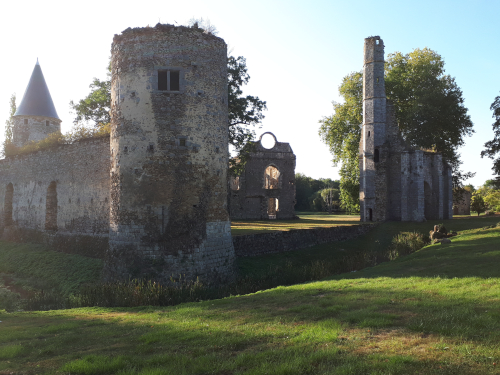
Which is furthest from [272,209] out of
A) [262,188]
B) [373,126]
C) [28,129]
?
Answer: [28,129]

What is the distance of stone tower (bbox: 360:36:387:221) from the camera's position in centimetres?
2791

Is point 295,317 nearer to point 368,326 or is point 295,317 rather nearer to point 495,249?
point 368,326

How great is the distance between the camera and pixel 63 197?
64.5ft

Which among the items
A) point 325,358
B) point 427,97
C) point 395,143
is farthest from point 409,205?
point 325,358

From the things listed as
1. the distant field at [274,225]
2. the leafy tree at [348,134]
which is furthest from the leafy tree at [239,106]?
the leafy tree at [348,134]

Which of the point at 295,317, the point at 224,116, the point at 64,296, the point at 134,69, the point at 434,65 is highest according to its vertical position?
the point at 434,65

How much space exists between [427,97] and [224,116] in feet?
73.0

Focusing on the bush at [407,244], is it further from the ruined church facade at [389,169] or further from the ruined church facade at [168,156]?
the ruined church facade at [168,156]

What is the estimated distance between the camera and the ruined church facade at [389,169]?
1061 inches

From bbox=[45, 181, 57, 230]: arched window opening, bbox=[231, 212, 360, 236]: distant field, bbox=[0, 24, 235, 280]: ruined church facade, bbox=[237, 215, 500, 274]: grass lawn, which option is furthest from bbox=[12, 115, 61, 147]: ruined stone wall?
bbox=[237, 215, 500, 274]: grass lawn

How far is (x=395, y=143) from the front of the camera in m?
27.9

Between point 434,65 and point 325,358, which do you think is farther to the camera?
point 434,65

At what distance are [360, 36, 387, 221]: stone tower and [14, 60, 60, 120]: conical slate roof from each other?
24892 mm

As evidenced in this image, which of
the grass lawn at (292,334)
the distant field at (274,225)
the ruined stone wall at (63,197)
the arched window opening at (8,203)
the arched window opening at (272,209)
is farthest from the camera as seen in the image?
the arched window opening at (272,209)
